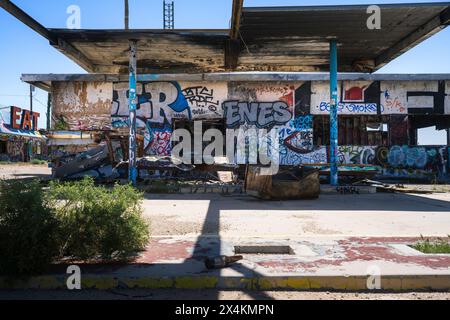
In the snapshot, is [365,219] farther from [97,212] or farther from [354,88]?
[354,88]

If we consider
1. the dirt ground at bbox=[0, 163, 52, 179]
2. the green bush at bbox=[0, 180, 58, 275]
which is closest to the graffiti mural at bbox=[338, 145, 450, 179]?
the dirt ground at bbox=[0, 163, 52, 179]

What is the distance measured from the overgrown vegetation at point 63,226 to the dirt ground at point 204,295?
35 cm

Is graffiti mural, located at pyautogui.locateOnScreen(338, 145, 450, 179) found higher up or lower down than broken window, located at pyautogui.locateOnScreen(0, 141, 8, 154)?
lower down

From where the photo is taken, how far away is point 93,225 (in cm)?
434

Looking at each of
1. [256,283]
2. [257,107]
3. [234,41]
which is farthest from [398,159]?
[256,283]

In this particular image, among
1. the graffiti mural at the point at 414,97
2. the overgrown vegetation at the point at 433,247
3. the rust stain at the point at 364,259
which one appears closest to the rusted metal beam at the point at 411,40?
the graffiti mural at the point at 414,97

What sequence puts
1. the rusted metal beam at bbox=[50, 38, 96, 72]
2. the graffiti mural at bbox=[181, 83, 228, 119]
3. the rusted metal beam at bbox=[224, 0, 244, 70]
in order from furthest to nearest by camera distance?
the graffiti mural at bbox=[181, 83, 228, 119], the rusted metal beam at bbox=[50, 38, 96, 72], the rusted metal beam at bbox=[224, 0, 244, 70]

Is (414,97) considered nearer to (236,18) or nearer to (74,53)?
(236,18)

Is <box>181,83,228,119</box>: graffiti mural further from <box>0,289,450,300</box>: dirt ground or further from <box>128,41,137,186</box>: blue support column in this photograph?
<box>0,289,450,300</box>: dirt ground

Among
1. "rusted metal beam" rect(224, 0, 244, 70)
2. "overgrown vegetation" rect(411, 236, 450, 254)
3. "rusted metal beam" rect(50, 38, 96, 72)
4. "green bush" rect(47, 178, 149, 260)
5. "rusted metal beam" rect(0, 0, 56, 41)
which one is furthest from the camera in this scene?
"rusted metal beam" rect(50, 38, 96, 72)

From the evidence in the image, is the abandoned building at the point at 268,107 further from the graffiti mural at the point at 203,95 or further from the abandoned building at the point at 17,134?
the abandoned building at the point at 17,134

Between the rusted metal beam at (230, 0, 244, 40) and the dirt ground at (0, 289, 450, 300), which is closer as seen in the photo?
the dirt ground at (0, 289, 450, 300)

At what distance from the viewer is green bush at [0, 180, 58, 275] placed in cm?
375
